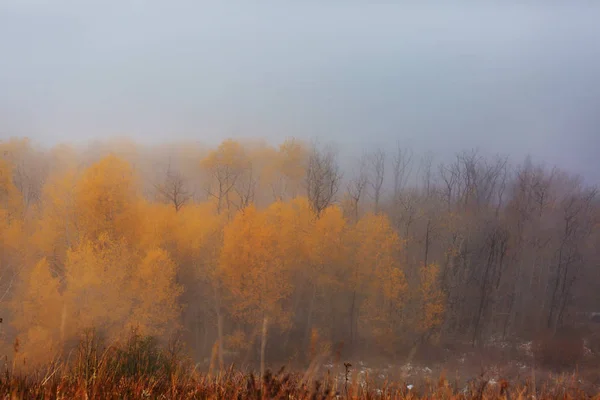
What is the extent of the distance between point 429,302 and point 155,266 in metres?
18.8

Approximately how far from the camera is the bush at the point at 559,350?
25.2 metres

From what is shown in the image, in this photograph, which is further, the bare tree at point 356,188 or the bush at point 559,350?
the bare tree at point 356,188

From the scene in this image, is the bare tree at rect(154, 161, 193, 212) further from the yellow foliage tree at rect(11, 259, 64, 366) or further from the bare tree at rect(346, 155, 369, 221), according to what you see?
the bare tree at rect(346, 155, 369, 221)

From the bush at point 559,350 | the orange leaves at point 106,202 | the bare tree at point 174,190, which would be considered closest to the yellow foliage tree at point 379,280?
the bush at point 559,350

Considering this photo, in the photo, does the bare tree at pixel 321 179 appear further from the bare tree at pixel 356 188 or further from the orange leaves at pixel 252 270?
the orange leaves at pixel 252 270

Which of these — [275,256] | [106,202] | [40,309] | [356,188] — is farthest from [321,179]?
[40,309]

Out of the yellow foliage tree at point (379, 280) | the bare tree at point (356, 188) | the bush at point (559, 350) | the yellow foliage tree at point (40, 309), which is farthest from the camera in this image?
the bare tree at point (356, 188)

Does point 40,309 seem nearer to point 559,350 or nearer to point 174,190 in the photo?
point 174,190

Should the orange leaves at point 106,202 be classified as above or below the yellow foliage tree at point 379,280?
above

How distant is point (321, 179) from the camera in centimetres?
3222

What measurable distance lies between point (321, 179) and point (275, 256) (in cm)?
997

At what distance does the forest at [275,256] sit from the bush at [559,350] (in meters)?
0.81

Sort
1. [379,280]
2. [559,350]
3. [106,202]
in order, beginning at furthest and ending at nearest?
[379,280], [559,350], [106,202]

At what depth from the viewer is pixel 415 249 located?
97.7ft
